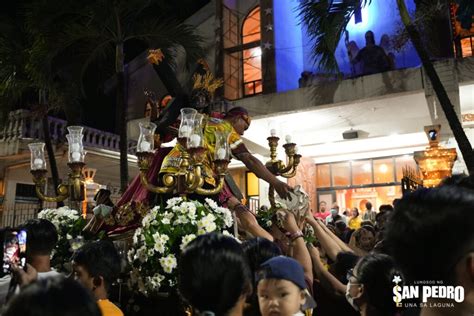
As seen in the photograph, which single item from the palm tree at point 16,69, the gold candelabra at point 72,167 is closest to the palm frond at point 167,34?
the palm tree at point 16,69

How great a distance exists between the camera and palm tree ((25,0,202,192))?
10539mm

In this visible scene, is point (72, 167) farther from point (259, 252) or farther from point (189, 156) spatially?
point (259, 252)

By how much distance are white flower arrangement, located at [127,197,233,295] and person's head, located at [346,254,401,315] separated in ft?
4.82

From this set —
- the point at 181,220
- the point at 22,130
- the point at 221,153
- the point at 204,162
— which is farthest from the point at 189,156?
the point at 22,130

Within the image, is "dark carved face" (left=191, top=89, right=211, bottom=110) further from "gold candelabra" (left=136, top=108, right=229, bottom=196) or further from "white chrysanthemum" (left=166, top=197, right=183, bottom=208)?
"white chrysanthemum" (left=166, top=197, right=183, bottom=208)

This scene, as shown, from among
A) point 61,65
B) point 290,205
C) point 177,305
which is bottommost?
point 177,305

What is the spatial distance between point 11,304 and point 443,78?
32.6 feet

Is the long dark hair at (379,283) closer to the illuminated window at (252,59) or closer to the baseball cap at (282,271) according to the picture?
the baseball cap at (282,271)

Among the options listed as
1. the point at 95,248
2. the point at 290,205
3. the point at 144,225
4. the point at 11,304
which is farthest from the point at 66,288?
the point at 290,205

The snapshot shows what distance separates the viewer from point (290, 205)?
397 cm

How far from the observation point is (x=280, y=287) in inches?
92.3

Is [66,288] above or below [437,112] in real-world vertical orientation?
below

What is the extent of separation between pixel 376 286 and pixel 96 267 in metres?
1.80

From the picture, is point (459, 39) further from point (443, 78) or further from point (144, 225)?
point (144, 225)
